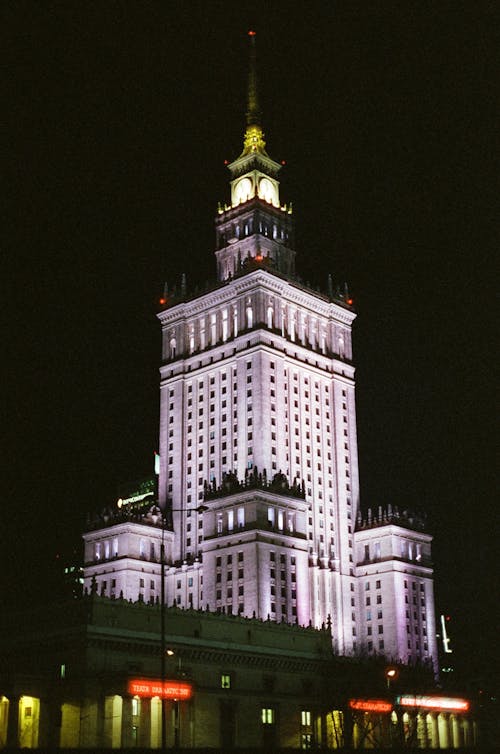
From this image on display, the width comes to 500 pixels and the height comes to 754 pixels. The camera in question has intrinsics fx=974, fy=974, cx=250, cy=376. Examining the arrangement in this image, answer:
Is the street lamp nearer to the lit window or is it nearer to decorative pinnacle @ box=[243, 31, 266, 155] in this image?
the lit window

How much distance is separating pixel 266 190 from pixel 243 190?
4536 mm

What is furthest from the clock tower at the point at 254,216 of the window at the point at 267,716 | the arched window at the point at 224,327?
the window at the point at 267,716

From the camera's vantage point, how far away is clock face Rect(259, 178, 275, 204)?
188238 mm

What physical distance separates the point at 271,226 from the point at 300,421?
40.7 meters

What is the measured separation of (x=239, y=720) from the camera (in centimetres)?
9594

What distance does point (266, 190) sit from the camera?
189 m

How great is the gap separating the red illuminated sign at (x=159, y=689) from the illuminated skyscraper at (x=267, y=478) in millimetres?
53458

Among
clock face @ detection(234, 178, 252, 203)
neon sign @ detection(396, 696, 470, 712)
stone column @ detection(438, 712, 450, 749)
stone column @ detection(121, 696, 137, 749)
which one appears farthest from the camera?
clock face @ detection(234, 178, 252, 203)

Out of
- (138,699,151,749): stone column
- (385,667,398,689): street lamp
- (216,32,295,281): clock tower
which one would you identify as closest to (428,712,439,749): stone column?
(385,667,398,689): street lamp

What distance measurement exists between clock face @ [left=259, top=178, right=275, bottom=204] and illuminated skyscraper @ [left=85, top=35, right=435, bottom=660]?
172cm

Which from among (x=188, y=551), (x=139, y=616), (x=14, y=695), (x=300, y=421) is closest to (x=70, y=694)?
(x=14, y=695)

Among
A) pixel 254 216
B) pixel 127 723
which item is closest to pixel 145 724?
pixel 127 723

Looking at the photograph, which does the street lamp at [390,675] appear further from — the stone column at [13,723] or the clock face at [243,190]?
the clock face at [243,190]

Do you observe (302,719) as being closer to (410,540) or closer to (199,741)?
(199,741)
